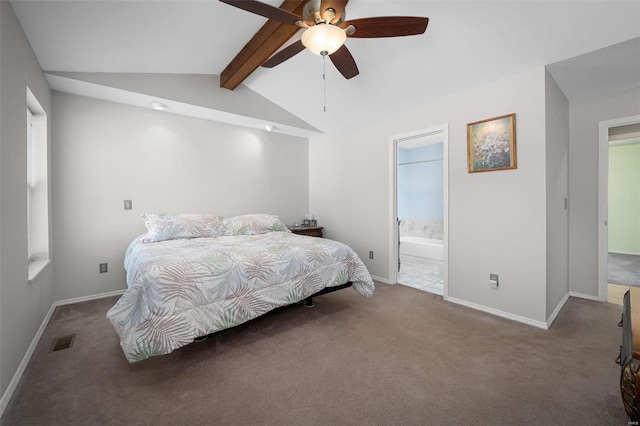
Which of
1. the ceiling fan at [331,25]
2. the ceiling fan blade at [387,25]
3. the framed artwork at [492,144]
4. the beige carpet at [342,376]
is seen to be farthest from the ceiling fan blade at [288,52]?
the beige carpet at [342,376]

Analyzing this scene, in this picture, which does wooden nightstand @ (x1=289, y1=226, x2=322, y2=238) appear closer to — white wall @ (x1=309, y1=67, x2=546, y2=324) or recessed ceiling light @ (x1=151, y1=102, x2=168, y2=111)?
white wall @ (x1=309, y1=67, x2=546, y2=324)

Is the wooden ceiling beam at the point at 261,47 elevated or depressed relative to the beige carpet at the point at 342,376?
elevated

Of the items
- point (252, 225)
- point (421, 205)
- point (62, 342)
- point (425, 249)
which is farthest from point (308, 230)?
point (62, 342)

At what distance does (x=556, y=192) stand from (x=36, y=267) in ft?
16.6

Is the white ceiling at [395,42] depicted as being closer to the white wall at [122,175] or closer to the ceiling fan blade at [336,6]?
the ceiling fan blade at [336,6]

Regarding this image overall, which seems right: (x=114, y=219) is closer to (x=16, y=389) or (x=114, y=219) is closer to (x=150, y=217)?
(x=150, y=217)

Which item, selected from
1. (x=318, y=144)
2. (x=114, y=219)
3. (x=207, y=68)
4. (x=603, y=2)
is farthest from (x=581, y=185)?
(x=114, y=219)

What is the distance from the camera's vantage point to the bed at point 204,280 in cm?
172

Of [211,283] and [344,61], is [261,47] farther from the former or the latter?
[211,283]

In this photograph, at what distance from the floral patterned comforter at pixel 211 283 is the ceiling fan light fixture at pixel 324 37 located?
1670mm

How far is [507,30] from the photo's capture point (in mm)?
2156

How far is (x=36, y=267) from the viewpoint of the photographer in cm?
239

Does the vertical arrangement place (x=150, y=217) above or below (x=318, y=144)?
below

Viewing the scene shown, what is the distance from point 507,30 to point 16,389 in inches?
169
